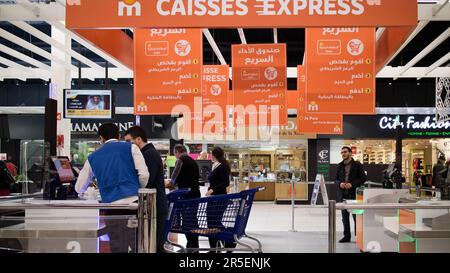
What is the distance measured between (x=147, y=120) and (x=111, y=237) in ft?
49.8

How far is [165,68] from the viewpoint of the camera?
303 inches

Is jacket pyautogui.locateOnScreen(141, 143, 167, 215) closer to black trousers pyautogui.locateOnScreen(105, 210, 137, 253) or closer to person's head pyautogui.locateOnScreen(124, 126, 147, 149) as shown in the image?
person's head pyautogui.locateOnScreen(124, 126, 147, 149)

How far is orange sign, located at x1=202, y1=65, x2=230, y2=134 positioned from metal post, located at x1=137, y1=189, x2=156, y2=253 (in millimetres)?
6877

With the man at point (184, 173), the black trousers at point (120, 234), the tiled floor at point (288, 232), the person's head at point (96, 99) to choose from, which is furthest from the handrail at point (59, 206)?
the person's head at point (96, 99)

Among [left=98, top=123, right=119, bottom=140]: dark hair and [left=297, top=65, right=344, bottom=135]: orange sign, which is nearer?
[left=98, top=123, right=119, bottom=140]: dark hair

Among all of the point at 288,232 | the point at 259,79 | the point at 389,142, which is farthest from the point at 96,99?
the point at 389,142

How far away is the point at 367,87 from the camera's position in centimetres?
782

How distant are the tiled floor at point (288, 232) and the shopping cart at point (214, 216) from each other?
130 centimetres

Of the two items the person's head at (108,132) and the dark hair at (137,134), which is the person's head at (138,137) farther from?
the person's head at (108,132)

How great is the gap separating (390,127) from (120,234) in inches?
616

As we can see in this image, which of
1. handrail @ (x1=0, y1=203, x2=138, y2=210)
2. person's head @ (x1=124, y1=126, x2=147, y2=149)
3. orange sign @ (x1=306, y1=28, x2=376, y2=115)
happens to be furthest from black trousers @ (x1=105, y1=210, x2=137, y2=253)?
orange sign @ (x1=306, y1=28, x2=376, y2=115)

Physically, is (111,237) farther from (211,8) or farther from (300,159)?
(300,159)

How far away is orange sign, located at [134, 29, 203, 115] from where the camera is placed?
7641mm

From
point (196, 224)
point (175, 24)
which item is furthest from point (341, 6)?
point (196, 224)
